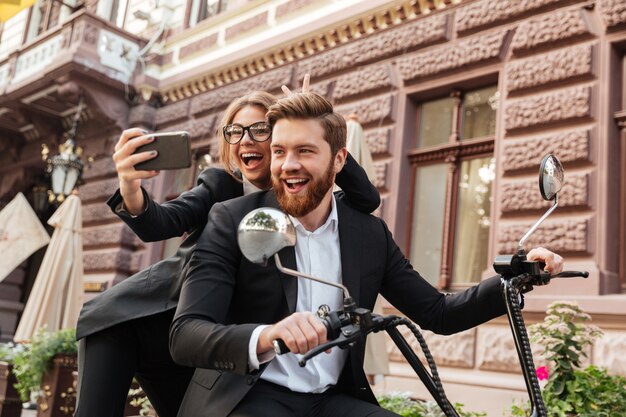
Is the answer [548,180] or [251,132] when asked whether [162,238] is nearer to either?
[251,132]

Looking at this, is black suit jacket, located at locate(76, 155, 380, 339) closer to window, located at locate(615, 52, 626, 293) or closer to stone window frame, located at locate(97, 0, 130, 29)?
window, located at locate(615, 52, 626, 293)

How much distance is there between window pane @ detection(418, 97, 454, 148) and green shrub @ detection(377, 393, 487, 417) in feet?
11.3

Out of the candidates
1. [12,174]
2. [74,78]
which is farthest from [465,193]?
[12,174]

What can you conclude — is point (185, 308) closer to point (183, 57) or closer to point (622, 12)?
point (622, 12)

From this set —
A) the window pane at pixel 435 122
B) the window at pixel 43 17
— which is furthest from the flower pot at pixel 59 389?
the window at pixel 43 17

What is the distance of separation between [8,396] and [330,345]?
5.92 m

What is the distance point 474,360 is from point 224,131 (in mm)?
4558

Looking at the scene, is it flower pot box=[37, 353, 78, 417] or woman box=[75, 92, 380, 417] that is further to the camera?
flower pot box=[37, 353, 78, 417]

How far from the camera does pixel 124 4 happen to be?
43.7ft

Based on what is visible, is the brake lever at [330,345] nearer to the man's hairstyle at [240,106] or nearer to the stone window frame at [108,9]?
the man's hairstyle at [240,106]

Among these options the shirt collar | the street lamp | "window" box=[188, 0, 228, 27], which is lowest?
the shirt collar

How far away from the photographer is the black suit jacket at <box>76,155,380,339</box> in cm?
233

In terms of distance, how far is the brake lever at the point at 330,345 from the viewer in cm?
136

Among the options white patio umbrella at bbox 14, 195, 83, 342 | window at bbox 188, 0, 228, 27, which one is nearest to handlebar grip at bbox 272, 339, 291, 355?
white patio umbrella at bbox 14, 195, 83, 342
